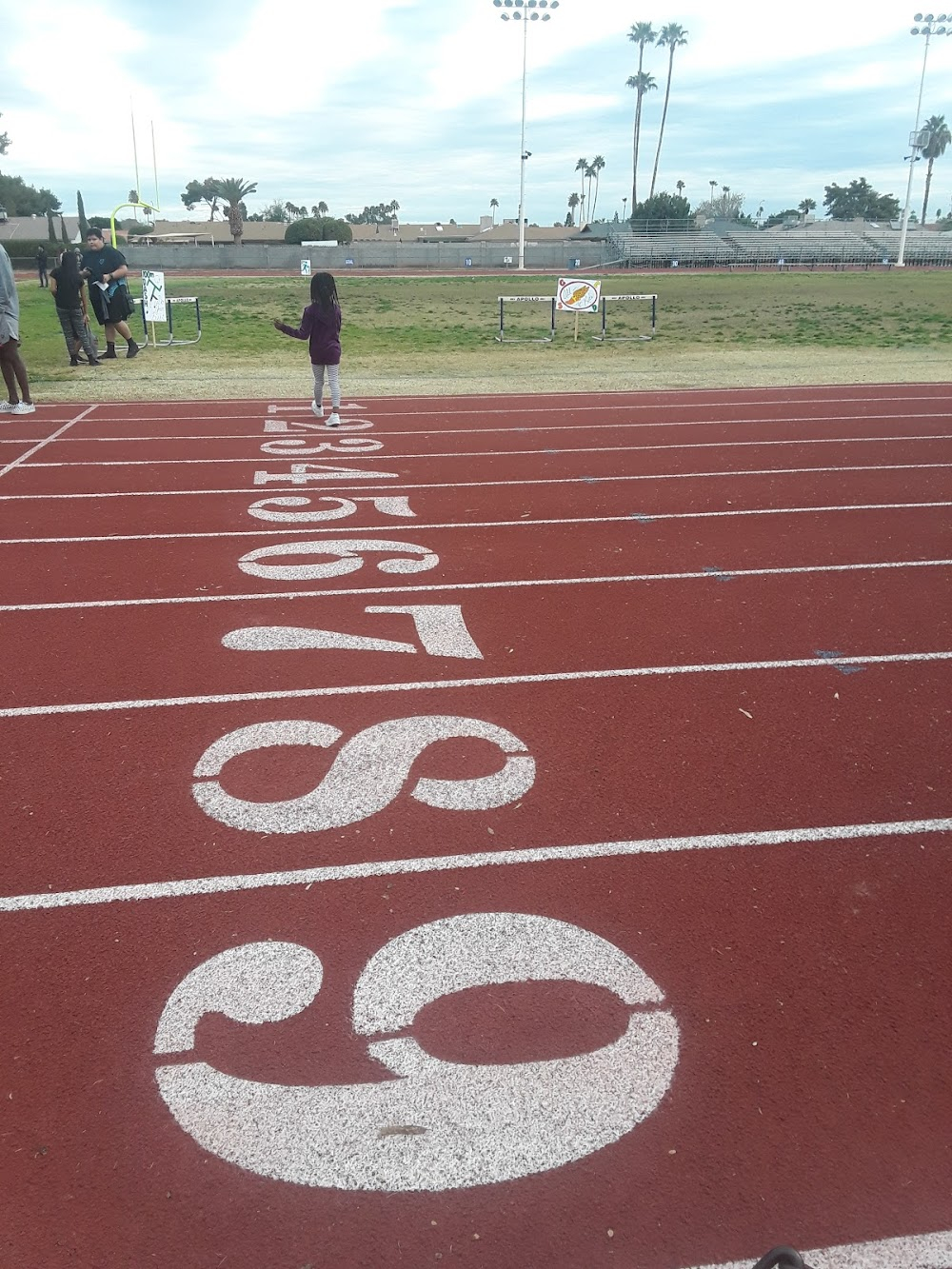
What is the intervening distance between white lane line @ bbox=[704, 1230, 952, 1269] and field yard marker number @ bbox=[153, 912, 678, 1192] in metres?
0.54

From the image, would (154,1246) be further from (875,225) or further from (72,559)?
(875,225)

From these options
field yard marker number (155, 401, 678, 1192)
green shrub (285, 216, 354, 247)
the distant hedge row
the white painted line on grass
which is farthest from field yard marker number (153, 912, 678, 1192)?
green shrub (285, 216, 354, 247)

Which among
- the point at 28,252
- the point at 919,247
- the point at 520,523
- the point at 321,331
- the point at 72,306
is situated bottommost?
the point at 520,523

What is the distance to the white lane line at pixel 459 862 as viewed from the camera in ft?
12.0

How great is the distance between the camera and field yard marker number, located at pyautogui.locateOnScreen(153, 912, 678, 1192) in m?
2.63

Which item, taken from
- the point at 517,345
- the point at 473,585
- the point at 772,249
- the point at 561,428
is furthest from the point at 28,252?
the point at 473,585

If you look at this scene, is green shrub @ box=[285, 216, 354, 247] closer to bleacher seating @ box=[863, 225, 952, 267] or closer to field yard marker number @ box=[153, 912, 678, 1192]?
bleacher seating @ box=[863, 225, 952, 267]

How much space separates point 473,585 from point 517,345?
1717cm

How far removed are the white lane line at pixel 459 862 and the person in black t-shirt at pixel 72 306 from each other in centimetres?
1492

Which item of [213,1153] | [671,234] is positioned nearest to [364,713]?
[213,1153]

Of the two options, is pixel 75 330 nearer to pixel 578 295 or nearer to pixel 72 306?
pixel 72 306

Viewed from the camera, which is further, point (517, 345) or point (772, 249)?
point (772, 249)

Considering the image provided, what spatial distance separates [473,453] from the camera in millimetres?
11602

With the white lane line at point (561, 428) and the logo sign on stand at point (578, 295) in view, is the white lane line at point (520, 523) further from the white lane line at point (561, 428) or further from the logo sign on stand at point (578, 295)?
the logo sign on stand at point (578, 295)
